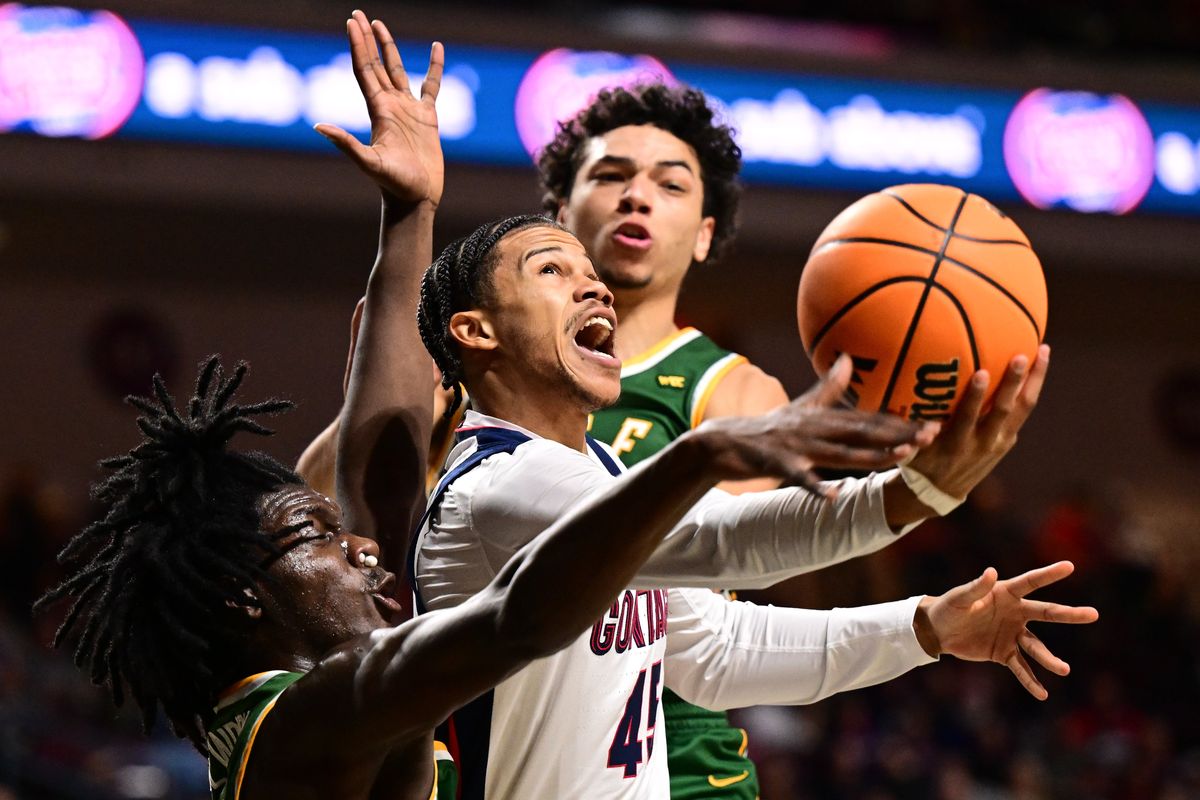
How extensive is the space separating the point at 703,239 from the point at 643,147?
32cm

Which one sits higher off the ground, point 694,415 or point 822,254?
point 822,254

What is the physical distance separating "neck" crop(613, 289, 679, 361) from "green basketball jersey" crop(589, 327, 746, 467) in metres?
0.04

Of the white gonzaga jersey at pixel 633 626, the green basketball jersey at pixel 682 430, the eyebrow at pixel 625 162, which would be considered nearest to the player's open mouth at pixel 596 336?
the white gonzaga jersey at pixel 633 626

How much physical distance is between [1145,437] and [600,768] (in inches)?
488

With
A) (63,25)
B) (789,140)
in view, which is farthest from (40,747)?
(789,140)

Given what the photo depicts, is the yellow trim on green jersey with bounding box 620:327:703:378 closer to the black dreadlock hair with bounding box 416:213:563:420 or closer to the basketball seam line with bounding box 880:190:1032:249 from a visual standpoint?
the black dreadlock hair with bounding box 416:213:563:420

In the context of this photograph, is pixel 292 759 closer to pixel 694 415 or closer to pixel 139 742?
pixel 694 415

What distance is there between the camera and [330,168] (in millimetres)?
10109

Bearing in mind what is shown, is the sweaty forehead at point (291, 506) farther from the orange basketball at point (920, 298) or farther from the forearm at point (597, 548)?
the orange basketball at point (920, 298)

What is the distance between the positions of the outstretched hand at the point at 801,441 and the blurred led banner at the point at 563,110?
21.5 feet

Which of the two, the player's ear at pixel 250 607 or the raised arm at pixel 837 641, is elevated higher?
the player's ear at pixel 250 607

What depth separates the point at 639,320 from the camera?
4094 mm

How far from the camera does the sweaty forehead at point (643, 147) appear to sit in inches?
162

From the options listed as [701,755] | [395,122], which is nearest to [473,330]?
[395,122]
